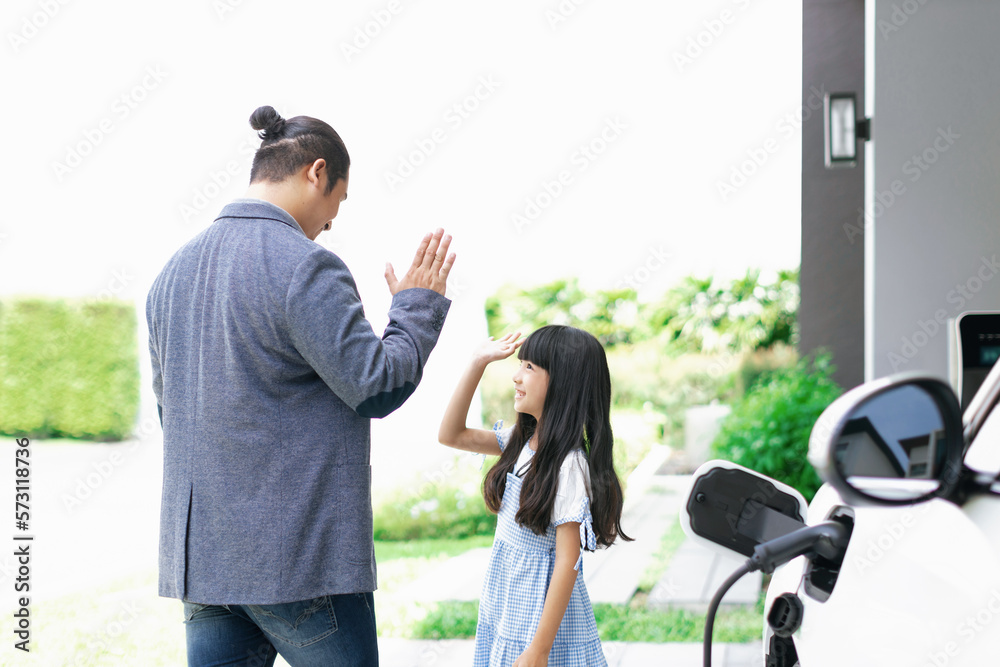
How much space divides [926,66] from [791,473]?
2.06 meters

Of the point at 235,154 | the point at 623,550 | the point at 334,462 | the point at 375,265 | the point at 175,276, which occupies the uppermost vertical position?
the point at 235,154

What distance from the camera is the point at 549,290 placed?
27.0ft

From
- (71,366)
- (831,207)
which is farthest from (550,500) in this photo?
(71,366)

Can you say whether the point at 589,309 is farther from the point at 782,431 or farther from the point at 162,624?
the point at 162,624

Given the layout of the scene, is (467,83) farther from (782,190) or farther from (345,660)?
(345,660)

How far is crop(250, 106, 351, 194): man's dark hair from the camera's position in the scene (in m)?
1.61

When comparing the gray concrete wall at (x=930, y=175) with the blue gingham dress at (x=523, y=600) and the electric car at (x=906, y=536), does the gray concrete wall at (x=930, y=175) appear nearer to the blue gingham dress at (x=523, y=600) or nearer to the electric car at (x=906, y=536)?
the blue gingham dress at (x=523, y=600)

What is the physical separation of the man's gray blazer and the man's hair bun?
0.82 feet

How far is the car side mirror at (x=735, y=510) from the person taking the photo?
1.43m

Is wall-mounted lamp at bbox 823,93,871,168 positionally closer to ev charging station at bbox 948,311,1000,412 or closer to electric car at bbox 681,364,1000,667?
ev charging station at bbox 948,311,1000,412

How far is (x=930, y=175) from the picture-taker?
358 cm

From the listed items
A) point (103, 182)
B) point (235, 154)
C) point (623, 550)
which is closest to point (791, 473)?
point (623, 550)

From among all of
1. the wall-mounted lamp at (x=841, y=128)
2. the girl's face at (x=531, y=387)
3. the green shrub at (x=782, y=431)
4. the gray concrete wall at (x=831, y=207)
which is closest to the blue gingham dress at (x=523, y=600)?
the girl's face at (x=531, y=387)

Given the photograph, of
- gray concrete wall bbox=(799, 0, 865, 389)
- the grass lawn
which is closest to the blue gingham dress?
the grass lawn
